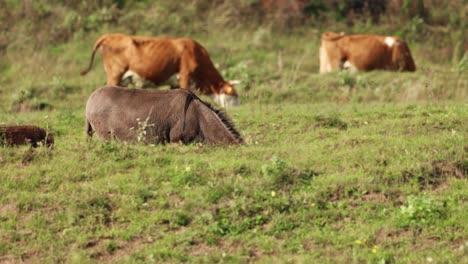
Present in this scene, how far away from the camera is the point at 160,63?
18500mm

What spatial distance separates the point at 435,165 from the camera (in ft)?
33.8

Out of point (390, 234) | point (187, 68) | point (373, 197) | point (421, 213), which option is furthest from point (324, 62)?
point (390, 234)

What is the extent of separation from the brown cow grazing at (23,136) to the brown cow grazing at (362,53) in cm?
1138

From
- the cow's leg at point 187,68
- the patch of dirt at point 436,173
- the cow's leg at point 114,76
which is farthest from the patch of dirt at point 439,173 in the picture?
the cow's leg at point 114,76

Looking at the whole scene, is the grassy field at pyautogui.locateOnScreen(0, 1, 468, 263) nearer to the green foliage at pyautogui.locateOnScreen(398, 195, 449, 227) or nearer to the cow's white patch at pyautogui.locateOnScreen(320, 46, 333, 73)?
the green foliage at pyautogui.locateOnScreen(398, 195, 449, 227)

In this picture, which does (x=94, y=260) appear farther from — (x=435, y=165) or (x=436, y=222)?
(x=435, y=165)

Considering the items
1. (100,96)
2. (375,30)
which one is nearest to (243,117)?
(100,96)

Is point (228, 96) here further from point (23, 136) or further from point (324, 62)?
point (23, 136)

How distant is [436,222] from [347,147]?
225 cm

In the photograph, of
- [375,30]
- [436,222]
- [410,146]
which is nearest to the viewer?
[436,222]

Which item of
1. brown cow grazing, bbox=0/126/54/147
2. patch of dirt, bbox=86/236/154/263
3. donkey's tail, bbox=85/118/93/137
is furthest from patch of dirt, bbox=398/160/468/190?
donkey's tail, bbox=85/118/93/137

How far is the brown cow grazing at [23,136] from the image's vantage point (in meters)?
11.1

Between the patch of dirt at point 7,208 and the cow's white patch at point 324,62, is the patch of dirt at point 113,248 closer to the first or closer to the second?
the patch of dirt at point 7,208

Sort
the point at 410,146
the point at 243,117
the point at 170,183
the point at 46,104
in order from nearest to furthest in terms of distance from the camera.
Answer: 1. the point at 170,183
2. the point at 410,146
3. the point at 243,117
4. the point at 46,104
